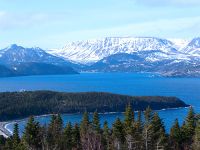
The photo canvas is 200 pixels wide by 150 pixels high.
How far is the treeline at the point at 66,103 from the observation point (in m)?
140

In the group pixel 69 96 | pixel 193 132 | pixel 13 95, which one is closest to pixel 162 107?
pixel 69 96

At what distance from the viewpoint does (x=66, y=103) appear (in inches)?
5940

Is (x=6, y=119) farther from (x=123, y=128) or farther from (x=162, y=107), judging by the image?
(x=123, y=128)

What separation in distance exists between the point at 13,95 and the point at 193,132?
370 ft

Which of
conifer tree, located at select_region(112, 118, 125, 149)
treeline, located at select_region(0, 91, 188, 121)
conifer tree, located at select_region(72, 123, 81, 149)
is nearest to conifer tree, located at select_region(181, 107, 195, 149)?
conifer tree, located at select_region(112, 118, 125, 149)

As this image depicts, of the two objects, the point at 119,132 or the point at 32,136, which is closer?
the point at 32,136

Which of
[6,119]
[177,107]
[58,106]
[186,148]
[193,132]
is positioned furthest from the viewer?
[177,107]

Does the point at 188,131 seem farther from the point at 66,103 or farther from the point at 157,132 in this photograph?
the point at 66,103

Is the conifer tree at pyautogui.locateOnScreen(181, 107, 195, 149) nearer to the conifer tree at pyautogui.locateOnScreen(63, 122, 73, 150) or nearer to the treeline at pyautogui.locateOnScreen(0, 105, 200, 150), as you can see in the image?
the treeline at pyautogui.locateOnScreen(0, 105, 200, 150)

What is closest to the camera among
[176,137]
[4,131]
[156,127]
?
[156,127]

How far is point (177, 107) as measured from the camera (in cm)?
15700

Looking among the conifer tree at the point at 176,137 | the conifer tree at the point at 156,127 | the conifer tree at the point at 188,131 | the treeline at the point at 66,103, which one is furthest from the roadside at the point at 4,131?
the conifer tree at the point at 156,127

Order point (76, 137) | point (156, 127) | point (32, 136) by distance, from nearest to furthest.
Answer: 1. point (32, 136)
2. point (156, 127)
3. point (76, 137)

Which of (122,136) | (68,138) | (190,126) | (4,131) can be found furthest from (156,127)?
(4,131)
